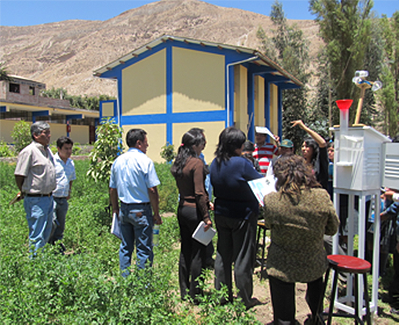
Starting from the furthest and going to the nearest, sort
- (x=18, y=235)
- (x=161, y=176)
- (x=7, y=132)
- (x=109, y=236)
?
1. (x=7, y=132)
2. (x=161, y=176)
3. (x=109, y=236)
4. (x=18, y=235)

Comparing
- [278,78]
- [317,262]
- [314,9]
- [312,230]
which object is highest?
[314,9]

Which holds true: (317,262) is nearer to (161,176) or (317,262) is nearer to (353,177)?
(353,177)

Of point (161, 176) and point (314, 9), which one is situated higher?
point (314, 9)

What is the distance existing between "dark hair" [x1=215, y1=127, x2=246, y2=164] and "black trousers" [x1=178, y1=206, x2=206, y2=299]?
2.30 feet

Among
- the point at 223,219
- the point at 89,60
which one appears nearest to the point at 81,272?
the point at 223,219

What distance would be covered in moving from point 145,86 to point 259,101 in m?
5.87

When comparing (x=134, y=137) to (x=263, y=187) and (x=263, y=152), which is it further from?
(x=263, y=152)

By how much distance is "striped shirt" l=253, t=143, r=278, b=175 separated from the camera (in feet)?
20.0

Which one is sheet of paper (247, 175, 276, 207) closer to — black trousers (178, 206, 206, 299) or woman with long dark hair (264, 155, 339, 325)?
woman with long dark hair (264, 155, 339, 325)

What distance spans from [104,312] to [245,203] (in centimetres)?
167

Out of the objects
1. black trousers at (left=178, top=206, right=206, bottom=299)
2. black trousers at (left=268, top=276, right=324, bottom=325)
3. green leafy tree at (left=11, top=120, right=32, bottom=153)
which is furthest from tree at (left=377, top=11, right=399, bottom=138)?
black trousers at (left=268, top=276, right=324, bottom=325)

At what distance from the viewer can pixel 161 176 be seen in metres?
11.0

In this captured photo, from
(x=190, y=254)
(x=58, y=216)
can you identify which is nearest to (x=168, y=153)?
(x=58, y=216)

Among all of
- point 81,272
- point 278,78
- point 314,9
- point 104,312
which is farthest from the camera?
point 314,9
